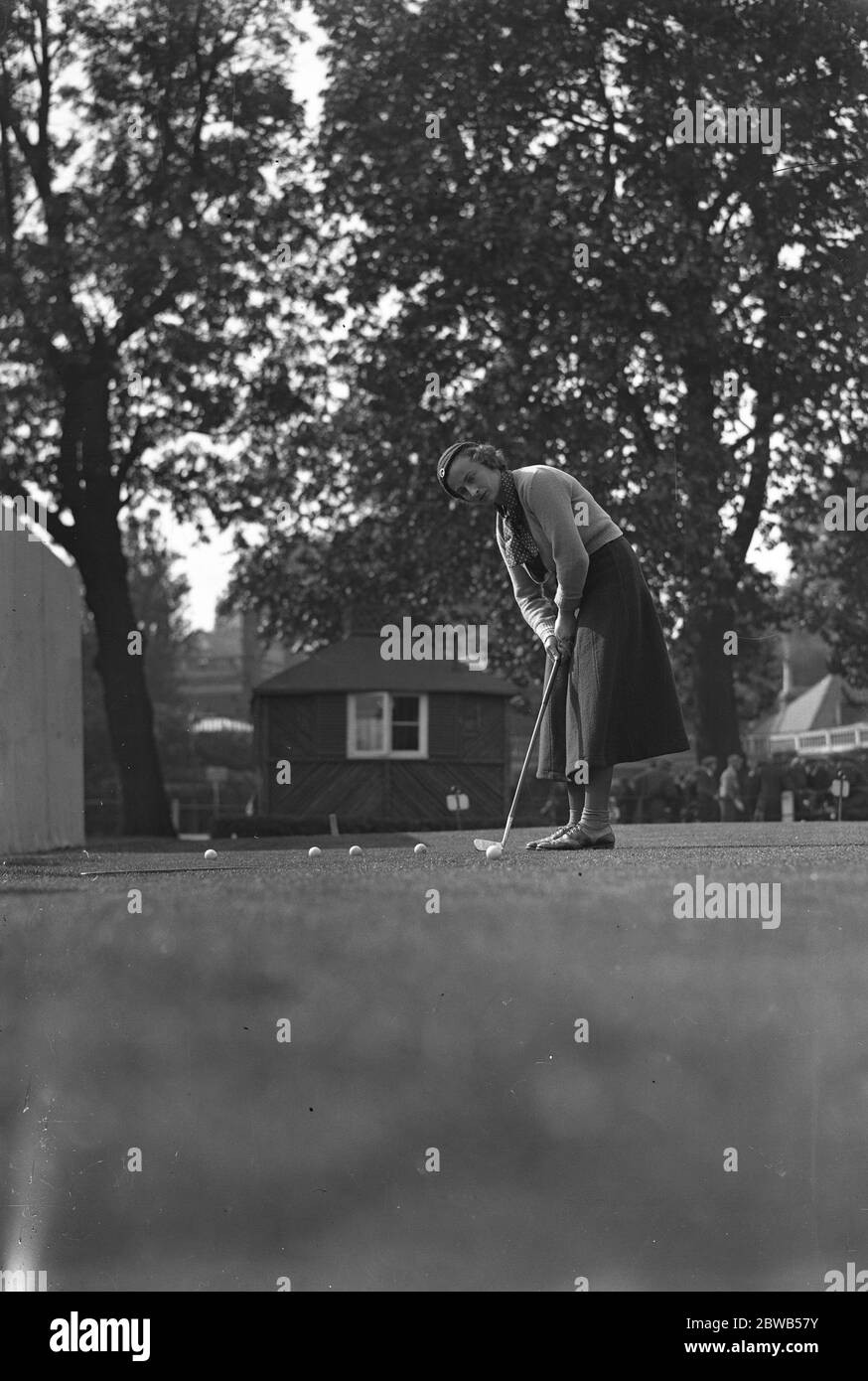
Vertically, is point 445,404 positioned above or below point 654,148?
below

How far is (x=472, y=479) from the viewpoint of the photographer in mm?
7863

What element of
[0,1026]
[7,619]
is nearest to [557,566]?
[0,1026]

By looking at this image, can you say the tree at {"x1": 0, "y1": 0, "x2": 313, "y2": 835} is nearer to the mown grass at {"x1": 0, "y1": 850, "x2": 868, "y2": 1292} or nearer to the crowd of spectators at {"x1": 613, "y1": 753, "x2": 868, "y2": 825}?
the crowd of spectators at {"x1": 613, "y1": 753, "x2": 868, "y2": 825}

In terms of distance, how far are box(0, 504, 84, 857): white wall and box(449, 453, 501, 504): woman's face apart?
378 centimetres

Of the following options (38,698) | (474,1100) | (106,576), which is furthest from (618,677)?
(106,576)

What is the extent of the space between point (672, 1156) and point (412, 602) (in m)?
19.5

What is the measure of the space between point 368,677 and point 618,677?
30.2m

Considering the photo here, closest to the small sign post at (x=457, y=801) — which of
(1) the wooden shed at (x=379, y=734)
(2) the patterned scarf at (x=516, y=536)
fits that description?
(1) the wooden shed at (x=379, y=734)

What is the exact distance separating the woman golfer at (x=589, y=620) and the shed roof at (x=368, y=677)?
96.1 ft

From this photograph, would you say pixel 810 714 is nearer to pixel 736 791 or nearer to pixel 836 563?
pixel 836 563

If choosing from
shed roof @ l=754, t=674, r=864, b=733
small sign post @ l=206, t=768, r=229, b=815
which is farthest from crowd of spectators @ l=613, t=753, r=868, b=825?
shed roof @ l=754, t=674, r=864, b=733

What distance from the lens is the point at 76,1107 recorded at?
598 centimetres
